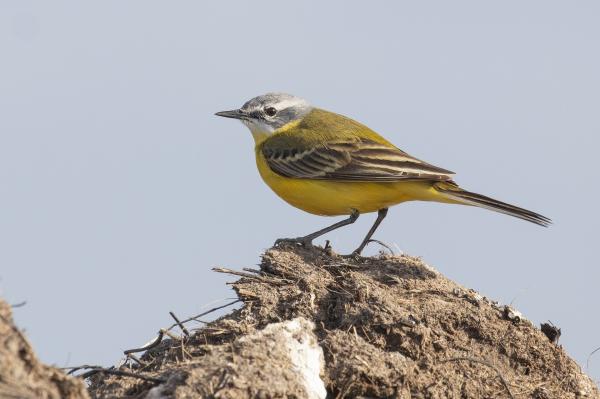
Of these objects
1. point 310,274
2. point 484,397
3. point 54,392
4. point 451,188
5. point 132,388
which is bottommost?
point 54,392

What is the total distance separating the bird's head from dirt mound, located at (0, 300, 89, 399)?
8733 millimetres

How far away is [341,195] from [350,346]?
4929 mm

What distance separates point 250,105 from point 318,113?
1.05 meters

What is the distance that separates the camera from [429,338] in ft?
28.3

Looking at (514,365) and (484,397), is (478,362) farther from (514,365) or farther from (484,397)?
(514,365)

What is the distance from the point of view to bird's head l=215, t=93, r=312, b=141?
47.8ft

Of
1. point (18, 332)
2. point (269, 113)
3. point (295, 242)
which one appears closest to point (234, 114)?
point (269, 113)

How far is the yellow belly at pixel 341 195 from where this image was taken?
12641 millimetres

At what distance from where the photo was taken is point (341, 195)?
A: 1281 centimetres

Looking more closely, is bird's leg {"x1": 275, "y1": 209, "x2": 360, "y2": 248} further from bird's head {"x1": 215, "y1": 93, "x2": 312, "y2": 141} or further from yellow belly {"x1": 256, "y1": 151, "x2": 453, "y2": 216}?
bird's head {"x1": 215, "y1": 93, "x2": 312, "y2": 141}

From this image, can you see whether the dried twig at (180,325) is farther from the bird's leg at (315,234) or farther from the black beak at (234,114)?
the black beak at (234,114)

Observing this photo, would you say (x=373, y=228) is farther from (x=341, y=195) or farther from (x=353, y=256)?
(x=353, y=256)

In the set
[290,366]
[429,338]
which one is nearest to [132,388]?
[290,366]

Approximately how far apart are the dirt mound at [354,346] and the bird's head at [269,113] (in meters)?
4.45
